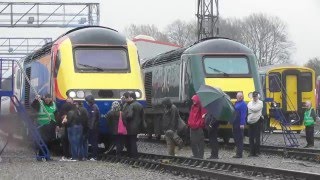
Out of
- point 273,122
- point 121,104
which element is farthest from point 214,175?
point 273,122

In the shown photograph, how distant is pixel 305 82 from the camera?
30.0m

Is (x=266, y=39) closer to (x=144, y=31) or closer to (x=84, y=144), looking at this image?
(x=144, y=31)

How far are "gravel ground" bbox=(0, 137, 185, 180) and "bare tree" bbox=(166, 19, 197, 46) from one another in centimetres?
8076

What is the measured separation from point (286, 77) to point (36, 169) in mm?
17996

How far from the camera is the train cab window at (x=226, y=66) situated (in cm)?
2048

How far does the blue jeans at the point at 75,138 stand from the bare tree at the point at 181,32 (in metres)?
79.8

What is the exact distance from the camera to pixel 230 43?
21.0 m

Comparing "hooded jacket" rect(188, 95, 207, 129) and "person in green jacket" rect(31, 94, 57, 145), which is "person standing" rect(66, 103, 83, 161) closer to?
"person in green jacket" rect(31, 94, 57, 145)

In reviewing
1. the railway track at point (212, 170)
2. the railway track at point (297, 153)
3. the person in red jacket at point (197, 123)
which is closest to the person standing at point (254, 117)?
the railway track at point (297, 153)

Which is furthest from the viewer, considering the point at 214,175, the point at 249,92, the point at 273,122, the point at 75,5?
the point at 75,5

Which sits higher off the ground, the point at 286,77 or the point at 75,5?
the point at 75,5

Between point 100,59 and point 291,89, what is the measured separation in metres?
14.4

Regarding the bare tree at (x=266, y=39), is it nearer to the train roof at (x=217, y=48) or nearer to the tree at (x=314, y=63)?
the tree at (x=314, y=63)

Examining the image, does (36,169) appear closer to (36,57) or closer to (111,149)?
(111,149)
